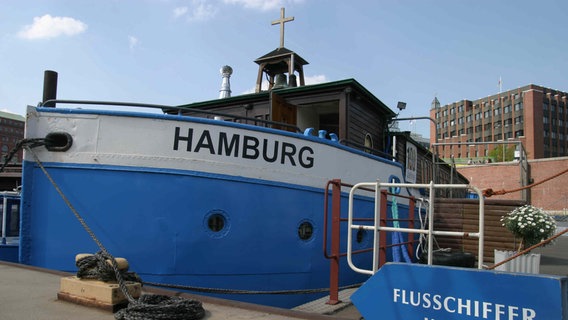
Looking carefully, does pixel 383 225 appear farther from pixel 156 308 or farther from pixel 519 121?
pixel 519 121

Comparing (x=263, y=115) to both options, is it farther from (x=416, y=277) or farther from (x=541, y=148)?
(x=541, y=148)

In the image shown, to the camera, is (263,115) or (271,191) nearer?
(271,191)

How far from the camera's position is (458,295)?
2.58 meters

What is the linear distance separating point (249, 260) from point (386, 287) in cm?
254

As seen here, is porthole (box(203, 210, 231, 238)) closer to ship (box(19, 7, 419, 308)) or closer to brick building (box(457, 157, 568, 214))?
ship (box(19, 7, 419, 308))

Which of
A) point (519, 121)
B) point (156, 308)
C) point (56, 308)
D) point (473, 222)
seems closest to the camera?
point (156, 308)

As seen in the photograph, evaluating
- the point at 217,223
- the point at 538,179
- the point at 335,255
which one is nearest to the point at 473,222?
the point at 335,255

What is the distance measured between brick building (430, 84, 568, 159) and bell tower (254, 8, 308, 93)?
59.1 m

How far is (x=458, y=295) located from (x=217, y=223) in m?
3.05

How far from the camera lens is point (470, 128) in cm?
8538

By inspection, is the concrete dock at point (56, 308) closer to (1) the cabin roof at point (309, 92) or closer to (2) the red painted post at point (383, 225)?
(2) the red painted post at point (383, 225)

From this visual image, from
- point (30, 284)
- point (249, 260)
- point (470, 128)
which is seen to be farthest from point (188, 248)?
point (470, 128)

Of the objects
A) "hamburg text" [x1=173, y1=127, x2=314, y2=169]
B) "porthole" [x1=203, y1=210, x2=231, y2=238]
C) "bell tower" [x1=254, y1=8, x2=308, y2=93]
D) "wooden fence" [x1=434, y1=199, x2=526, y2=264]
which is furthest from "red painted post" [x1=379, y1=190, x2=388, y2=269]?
"bell tower" [x1=254, y1=8, x2=308, y2=93]

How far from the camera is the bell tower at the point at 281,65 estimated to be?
997cm
